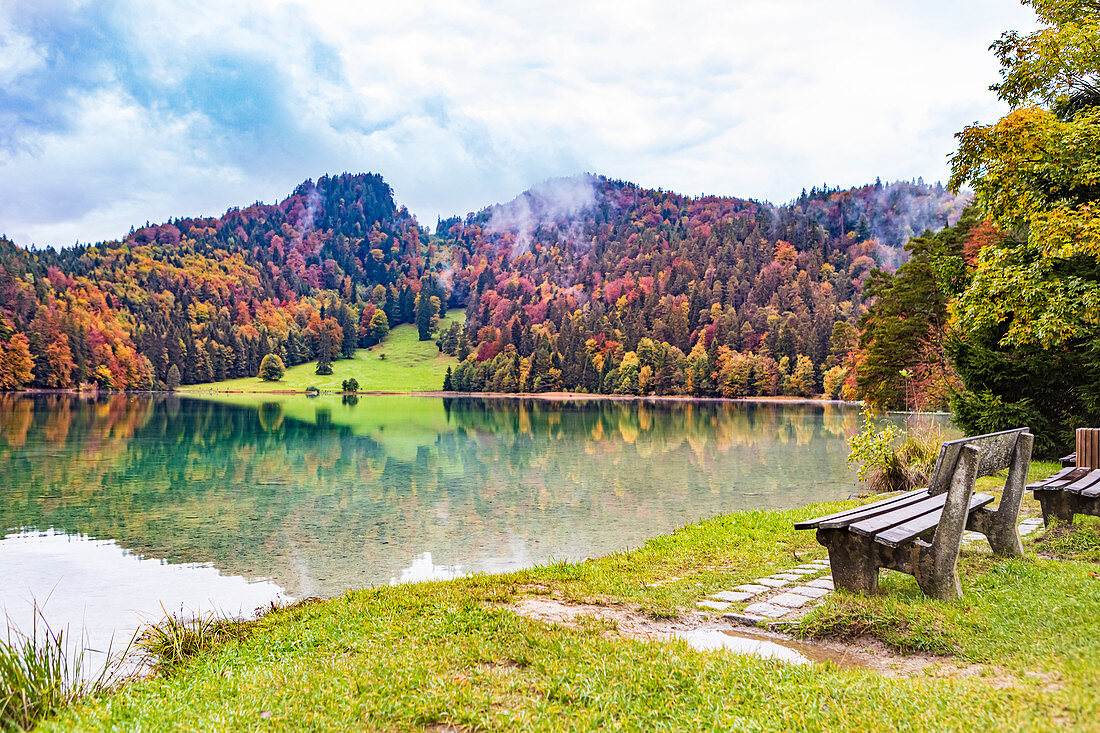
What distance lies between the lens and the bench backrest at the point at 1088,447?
1027 centimetres

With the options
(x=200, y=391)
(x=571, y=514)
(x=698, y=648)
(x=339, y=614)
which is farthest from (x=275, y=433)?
(x=200, y=391)

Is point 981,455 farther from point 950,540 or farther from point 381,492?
point 381,492

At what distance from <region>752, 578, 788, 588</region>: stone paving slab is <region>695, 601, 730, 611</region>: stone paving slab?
88 cm

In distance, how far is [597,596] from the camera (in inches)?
274

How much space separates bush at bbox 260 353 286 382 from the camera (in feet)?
511

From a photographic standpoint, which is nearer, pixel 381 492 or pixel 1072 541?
pixel 1072 541

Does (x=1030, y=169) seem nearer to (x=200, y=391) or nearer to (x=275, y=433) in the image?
(x=275, y=433)

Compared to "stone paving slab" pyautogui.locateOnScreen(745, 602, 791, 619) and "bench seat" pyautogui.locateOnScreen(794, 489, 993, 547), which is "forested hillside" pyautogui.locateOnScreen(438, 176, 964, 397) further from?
"stone paving slab" pyautogui.locateOnScreen(745, 602, 791, 619)

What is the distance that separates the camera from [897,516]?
235 inches

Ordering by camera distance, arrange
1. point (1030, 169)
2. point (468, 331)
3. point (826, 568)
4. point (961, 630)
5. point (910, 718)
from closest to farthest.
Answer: point (910, 718) → point (961, 630) → point (826, 568) → point (1030, 169) → point (468, 331)

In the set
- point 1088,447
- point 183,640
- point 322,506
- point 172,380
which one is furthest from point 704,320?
point 183,640

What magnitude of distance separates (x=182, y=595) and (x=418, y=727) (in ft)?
26.8

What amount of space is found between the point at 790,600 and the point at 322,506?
13.7 metres

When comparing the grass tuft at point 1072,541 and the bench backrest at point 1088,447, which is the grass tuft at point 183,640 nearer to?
the grass tuft at point 1072,541
